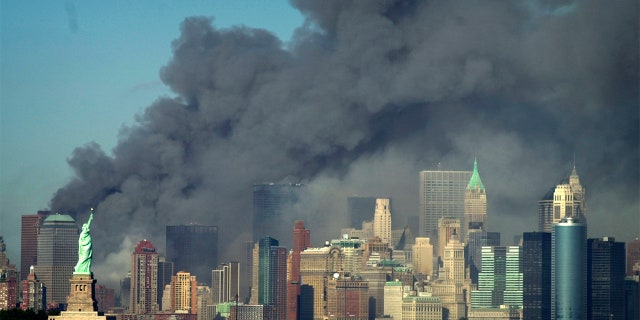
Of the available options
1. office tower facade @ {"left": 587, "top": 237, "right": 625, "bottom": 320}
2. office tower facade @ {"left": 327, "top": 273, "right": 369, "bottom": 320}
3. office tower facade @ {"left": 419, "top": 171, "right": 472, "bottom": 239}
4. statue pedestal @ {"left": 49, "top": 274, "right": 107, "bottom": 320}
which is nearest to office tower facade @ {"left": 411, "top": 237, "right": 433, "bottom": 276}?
office tower facade @ {"left": 419, "top": 171, "right": 472, "bottom": 239}

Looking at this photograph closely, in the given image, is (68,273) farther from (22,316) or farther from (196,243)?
(22,316)

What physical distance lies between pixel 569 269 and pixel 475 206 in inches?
279

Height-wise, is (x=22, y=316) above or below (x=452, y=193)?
below

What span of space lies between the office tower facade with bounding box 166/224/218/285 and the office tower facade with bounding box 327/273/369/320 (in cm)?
529

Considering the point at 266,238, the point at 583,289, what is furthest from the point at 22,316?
the point at 266,238

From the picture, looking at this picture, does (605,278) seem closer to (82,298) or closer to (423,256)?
(423,256)

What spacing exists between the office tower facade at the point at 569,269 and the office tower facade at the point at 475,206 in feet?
11.3

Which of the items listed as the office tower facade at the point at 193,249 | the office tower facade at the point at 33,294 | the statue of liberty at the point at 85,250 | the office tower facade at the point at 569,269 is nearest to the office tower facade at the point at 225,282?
the office tower facade at the point at 193,249

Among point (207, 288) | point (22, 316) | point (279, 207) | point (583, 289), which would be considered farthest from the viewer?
point (207, 288)

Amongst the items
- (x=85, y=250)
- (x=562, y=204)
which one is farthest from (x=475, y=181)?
(x=85, y=250)

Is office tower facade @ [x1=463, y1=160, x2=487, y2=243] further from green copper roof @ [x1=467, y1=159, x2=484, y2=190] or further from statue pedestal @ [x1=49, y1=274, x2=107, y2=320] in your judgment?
statue pedestal @ [x1=49, y1=274, x2=107, y2=320]

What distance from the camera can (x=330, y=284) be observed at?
82.4m

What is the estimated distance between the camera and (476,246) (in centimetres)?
8344

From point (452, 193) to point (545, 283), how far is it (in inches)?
288
